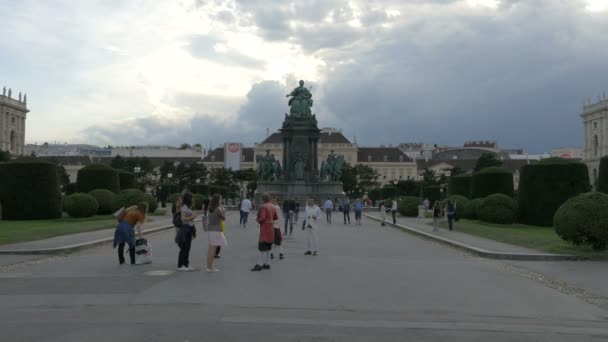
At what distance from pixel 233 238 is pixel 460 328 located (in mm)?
19435

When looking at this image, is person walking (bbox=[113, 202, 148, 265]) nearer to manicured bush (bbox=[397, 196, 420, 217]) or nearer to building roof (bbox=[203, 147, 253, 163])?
manicured bush (bbox=[397, 196, 420, 217])

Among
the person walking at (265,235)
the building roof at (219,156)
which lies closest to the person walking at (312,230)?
the person walking at (265,235)

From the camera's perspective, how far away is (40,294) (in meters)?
12.2

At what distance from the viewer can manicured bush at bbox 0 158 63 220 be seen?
40.6 metres

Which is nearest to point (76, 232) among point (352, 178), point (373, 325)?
point (373, 325)

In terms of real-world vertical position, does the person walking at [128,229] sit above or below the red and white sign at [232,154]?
below

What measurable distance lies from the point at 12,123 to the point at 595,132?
5192 inches

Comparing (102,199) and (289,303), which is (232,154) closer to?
(102,199)

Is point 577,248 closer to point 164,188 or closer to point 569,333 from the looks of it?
point 569,333

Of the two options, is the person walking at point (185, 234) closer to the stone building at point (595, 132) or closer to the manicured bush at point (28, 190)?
the manicured bush at point (28, 190)

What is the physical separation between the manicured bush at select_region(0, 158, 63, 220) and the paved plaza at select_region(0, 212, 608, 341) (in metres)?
24.0

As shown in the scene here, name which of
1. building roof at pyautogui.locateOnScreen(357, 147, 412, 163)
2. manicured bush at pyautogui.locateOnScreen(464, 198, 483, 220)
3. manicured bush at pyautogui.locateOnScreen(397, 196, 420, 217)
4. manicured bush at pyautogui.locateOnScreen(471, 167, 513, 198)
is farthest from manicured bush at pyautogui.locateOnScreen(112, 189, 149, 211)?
building roof at pyautogui.locateOnScreen(357, 147, 412, 163)

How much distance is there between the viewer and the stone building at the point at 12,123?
463 feet

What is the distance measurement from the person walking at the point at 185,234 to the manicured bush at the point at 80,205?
88.3ft
